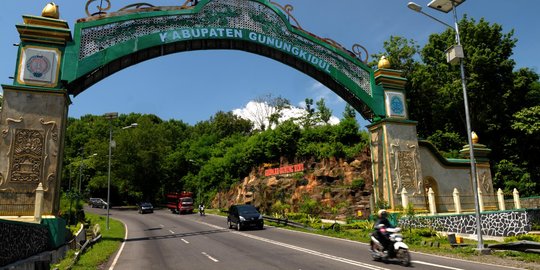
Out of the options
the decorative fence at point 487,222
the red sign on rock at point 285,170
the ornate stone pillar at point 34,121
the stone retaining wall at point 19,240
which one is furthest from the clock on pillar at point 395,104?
the stone retaining wall at point 19,240

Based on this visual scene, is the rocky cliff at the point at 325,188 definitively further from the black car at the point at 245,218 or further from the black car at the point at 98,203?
the black car at the point at 98,203

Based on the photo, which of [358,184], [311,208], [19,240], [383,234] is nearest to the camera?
[19,240]

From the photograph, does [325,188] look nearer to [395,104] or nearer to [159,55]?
[395,104]

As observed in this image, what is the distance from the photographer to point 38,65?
1600cm

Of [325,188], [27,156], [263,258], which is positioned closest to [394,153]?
[325,188]

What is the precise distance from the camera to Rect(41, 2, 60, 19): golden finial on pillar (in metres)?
16.8

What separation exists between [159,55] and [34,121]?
276 inches

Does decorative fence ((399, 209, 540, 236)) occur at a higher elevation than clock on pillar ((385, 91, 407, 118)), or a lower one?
lower

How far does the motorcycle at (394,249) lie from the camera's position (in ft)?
31.8

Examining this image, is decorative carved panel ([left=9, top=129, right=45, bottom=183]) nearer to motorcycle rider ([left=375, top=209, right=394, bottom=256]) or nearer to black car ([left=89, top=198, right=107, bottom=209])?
motorcycle rider ([left=375, top=209, right=394, bottom=256])

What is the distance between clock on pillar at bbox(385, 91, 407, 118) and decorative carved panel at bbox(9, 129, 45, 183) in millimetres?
18635

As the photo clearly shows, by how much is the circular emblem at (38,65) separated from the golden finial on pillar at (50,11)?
220 centimetres

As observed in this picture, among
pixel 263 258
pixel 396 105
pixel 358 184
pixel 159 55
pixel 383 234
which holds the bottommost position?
pixel 263 258

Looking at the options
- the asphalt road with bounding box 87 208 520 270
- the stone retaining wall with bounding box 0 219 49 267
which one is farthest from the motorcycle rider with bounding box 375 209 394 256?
the stone retaining wall with bounding box 0 219 49 267
